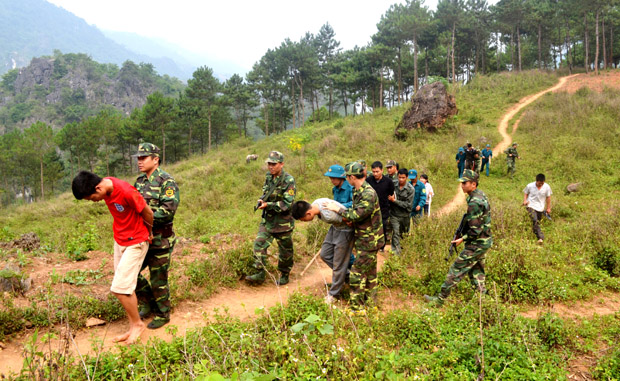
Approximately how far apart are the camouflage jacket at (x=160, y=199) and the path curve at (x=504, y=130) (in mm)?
7341

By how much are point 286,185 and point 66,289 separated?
11.4 feet

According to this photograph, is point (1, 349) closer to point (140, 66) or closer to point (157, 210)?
point (157, 210)

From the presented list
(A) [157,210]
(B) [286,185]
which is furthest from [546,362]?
(A) [157,210]

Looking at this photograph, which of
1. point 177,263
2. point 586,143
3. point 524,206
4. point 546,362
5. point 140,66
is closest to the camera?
point 546,362

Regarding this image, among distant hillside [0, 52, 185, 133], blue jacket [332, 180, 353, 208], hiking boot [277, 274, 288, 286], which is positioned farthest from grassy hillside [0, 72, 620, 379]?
distant hillside [0, 52, 185, 133]

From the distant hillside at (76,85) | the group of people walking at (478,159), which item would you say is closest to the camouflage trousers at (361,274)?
the group of people walking at (478,159)

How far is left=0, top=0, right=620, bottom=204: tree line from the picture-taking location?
3064 centimetres

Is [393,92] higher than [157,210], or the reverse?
[393,92]

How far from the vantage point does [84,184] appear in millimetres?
3062

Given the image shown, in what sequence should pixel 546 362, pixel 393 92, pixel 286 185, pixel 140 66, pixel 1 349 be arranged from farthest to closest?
pixel 140 66
pixel 393 92
pixel 286 185
pixel 1 349
pixel 546 362

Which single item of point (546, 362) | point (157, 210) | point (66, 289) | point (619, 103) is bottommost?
point (546, 362)

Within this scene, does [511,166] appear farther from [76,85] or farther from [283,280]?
[76,85]

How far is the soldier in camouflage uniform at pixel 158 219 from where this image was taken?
3.71 meters

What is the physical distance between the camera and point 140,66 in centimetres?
8862
